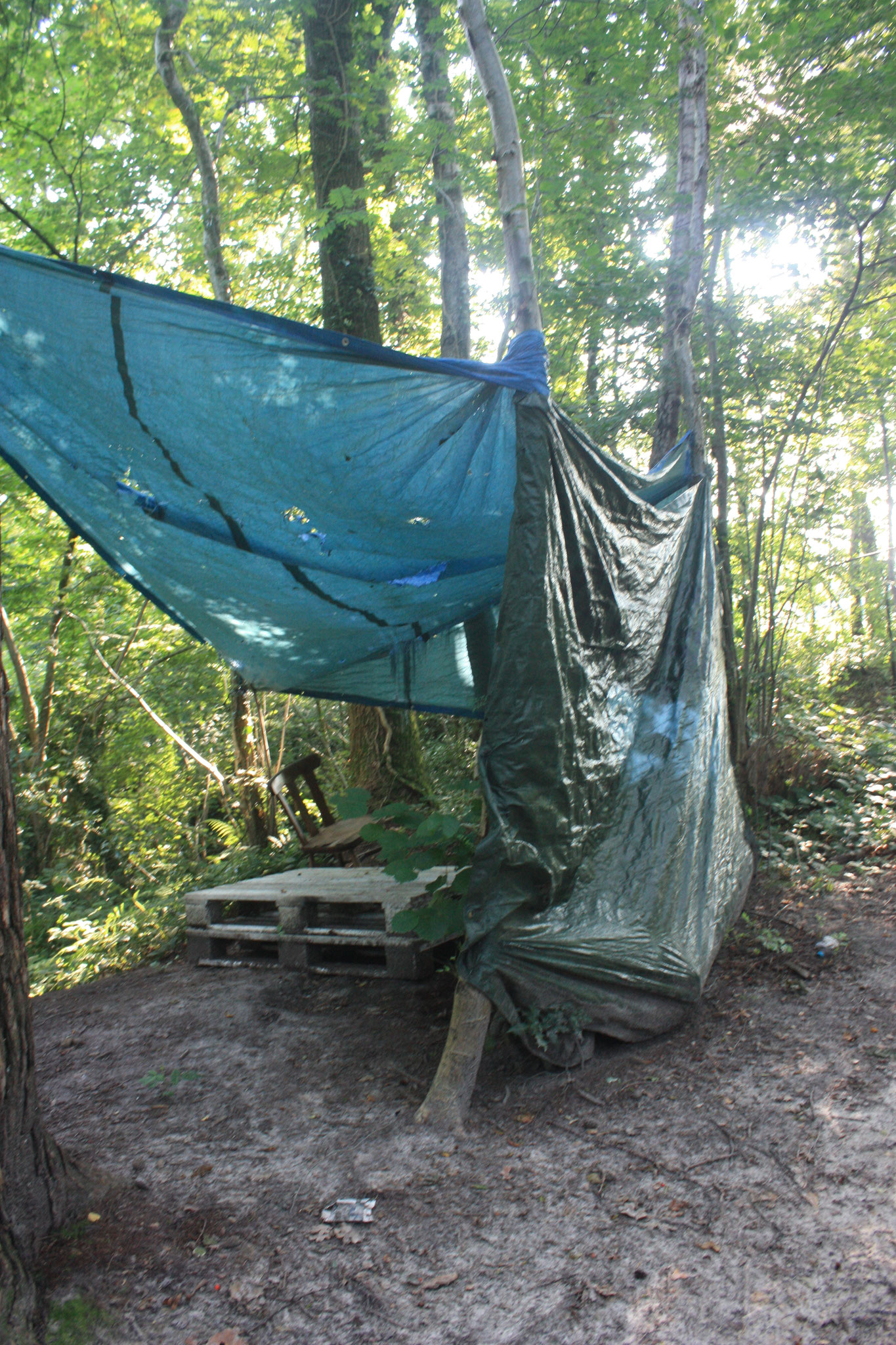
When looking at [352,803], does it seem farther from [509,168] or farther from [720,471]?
[720,471]

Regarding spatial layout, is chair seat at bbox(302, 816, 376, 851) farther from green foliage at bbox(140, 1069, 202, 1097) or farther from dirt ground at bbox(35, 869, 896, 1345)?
green foliage at bbox(140, 1069, 202, 1097)

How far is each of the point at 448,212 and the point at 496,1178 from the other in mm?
4918

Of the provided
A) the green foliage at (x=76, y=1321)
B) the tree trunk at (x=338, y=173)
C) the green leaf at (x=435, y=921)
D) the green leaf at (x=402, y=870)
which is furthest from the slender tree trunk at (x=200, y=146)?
the green foliage at (x=76, y=1321)

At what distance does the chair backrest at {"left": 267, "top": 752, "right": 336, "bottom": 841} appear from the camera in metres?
4.88

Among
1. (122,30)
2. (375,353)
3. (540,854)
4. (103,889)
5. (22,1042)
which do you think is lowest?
(103,889)

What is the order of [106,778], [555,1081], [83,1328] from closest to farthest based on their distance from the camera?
[83,1328], [555,1081], [106,778]

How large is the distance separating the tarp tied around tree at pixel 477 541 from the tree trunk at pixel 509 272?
0.51 feet

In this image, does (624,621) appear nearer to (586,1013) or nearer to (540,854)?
(540,854)

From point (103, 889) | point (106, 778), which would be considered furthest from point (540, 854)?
point (106, 778)

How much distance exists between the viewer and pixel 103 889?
6.77m

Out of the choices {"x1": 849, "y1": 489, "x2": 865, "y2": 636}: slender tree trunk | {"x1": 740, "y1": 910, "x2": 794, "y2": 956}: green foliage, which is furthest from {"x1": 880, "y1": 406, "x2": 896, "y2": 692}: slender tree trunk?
{"x1": 740, "y1": 910, "x2": 794, "y2": 956}: green foliage

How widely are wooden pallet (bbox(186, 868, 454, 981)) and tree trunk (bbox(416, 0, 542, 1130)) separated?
36.2 inches

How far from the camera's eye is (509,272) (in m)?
3.15

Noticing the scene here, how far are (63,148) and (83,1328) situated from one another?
7388 mm
